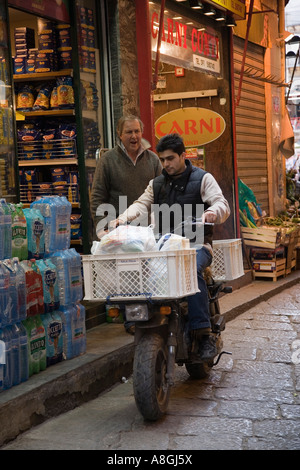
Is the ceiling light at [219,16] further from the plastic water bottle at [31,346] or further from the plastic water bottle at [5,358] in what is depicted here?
the plastic water bottle at [5,358]

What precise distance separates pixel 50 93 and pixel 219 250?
3.27 m

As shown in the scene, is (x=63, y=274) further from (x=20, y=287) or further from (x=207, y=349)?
(x=207, y=349)

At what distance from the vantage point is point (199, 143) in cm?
1150

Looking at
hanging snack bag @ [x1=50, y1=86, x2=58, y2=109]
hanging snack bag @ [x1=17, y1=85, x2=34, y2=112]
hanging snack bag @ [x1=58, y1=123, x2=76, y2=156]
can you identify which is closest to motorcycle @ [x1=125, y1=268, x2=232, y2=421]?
hanging snack bag @ [x1=58, y1=123, x2=76, y2=156]

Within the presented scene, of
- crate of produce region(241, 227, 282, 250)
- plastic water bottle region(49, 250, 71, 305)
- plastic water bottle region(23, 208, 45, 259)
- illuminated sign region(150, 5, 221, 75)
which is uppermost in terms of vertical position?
illuminated sign region(150, 5, 221, 75)

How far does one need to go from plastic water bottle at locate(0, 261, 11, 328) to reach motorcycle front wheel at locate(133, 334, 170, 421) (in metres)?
0.96

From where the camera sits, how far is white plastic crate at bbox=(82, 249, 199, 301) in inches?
187

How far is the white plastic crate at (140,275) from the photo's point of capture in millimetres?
4754

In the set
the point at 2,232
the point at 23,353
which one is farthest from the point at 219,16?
the point at 23,353

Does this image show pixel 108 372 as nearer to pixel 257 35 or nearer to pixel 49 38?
pixel 49 38

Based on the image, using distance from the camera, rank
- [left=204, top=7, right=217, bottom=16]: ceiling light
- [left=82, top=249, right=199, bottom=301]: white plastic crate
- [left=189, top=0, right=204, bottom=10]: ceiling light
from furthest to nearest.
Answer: [left=204, top=7, right=217, bottom=16]: ceiling light → [left=189, top=0, right=204, bottom=10]: ceiling light → [left=82, top=249, right=199, bottom=301]: white plastic crate

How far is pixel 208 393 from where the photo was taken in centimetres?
586

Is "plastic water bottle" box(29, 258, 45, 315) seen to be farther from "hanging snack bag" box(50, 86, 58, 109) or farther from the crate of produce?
the crate of produce

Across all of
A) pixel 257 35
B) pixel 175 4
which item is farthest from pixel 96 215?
pixel 257 35
